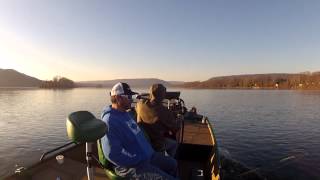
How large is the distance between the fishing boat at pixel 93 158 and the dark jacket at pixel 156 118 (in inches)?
35.5

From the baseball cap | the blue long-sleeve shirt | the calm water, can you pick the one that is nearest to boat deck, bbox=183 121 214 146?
the calm water

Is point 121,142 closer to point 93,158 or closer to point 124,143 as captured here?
point 124,143

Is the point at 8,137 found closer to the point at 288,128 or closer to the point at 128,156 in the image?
the point at 128,156

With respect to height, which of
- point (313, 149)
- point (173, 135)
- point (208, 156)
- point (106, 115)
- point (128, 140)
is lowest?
point (313, 149)

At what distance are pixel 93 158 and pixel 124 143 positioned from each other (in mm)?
1652

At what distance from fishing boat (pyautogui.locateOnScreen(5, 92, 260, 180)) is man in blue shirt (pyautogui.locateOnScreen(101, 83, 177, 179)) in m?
0.26

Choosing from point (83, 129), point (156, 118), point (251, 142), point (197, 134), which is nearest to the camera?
point (83, 129)

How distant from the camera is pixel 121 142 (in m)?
4.17

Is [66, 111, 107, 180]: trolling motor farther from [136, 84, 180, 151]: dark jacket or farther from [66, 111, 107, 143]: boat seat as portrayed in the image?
[136, 84, 180, 151]: dark jacket

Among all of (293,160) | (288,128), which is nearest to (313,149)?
(293,160)

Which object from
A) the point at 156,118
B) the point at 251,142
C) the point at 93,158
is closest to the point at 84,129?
the point at 93,158

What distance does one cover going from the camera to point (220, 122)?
1137 inches

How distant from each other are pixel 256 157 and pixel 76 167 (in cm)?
1149

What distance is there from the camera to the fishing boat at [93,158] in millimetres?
3547
